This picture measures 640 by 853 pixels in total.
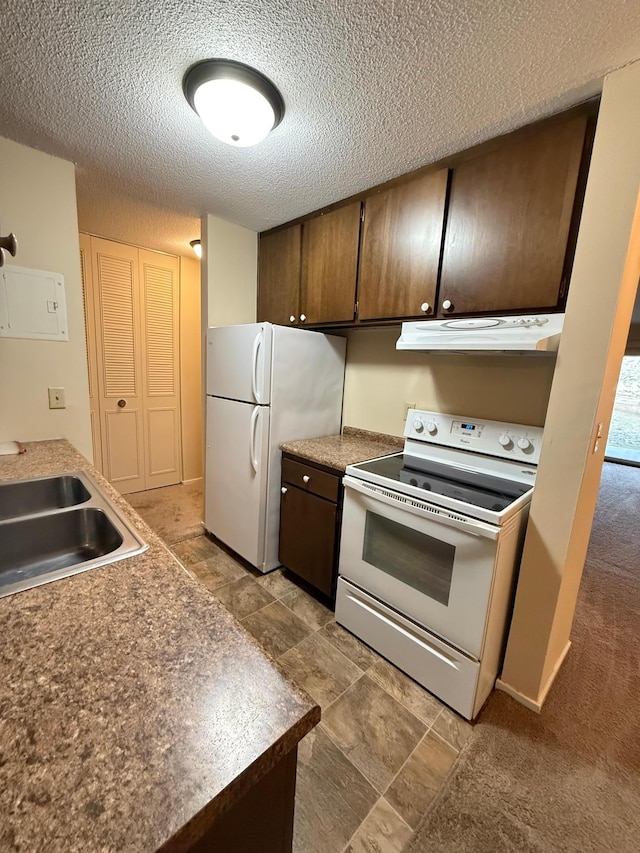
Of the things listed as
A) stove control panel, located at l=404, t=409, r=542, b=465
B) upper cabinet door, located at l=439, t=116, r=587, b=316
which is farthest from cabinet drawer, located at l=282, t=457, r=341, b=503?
upper cabinet door, located at l=439, t=116, r=587, b=316

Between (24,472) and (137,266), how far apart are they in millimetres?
2502

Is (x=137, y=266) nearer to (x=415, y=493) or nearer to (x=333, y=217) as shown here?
(x=333, y=217)

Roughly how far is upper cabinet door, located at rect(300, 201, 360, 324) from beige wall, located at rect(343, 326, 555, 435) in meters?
0.37

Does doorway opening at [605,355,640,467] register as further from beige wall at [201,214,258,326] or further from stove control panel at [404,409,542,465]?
beige wall at [201,214,258,326]

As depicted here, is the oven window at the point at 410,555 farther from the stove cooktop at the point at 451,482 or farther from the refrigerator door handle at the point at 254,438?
the refrigerator door handle at the point at 254,438

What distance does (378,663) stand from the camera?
5.55ft

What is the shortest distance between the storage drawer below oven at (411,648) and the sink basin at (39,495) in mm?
1307

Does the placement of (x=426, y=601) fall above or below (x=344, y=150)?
below

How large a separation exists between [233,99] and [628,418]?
7.21m

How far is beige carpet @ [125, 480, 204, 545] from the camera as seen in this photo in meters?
2.84

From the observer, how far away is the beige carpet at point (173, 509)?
112 inches

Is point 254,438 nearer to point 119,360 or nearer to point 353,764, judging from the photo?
point 353,764

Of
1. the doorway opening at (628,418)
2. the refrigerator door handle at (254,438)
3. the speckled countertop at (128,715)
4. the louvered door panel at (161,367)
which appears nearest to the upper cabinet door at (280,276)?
the refrigerator door handle at (254,438)

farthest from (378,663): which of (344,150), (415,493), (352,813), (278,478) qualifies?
(344,150)
